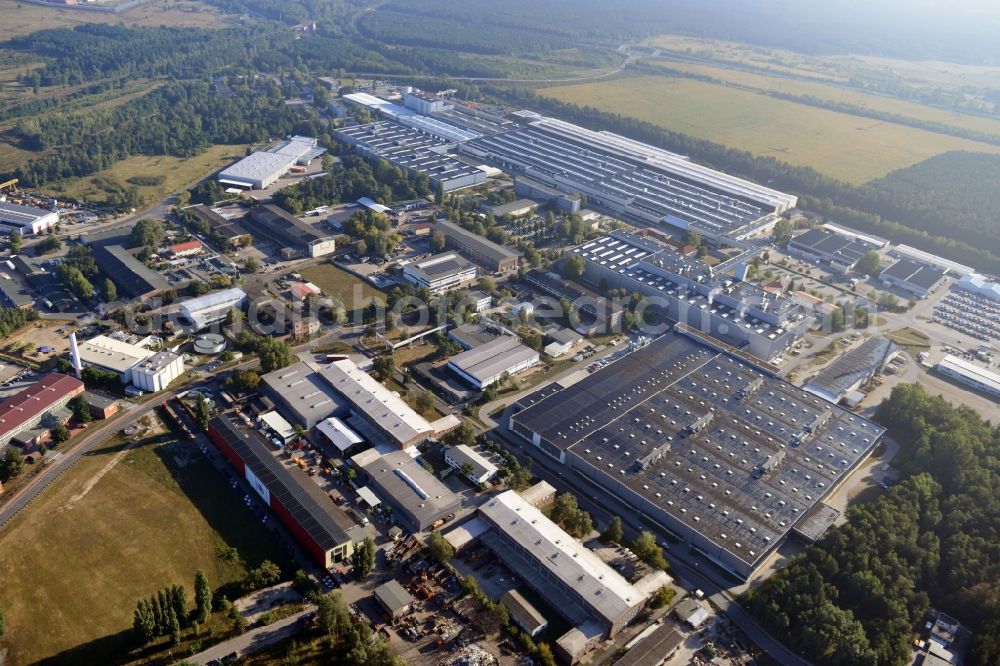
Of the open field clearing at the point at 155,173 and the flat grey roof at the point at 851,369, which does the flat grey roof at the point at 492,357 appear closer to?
the flat grey roof at the point at 851,369

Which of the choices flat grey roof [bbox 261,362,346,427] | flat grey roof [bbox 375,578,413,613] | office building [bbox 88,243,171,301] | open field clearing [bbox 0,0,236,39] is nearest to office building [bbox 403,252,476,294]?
flat grey roof [bbox 261,362,346,427]

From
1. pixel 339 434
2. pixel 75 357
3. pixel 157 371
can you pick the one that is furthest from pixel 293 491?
pixel 75 357

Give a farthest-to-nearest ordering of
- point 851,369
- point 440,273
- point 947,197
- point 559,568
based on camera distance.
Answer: point 947,197
point 440,273
point 851,369
point 559,568

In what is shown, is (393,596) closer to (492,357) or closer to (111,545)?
(111,545)

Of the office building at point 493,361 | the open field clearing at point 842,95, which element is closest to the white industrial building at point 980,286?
the office building at point 493,361

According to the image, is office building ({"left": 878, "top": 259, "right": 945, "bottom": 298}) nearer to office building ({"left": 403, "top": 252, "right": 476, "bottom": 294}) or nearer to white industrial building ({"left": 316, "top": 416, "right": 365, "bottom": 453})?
office building ({"left": 403, "top": 252, "right": 476, "bottom": 294})

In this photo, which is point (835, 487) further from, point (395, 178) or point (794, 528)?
point (395, 178)

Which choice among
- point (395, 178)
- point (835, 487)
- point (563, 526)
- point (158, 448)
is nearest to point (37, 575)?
point (158, 448)
